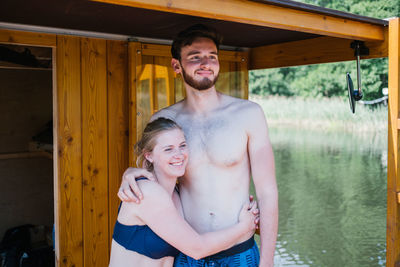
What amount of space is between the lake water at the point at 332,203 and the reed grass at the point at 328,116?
1023 mm

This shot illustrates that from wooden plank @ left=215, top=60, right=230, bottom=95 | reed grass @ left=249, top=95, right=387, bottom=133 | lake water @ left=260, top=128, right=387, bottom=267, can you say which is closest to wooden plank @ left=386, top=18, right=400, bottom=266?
wooden plank @ left=215, top=60, right=230, bottom=95

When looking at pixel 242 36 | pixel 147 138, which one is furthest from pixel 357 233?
pixel 147 138

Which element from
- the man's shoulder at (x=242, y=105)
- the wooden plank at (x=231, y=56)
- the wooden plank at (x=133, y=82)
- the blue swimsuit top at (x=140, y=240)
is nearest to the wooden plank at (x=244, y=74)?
the wooden plank at (x=231, y=56)

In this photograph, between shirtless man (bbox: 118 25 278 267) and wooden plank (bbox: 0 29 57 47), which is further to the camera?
wooden plank (bbox: 0 29 57 47)

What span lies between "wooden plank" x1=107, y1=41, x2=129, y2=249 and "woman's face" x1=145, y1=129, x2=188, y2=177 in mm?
1274

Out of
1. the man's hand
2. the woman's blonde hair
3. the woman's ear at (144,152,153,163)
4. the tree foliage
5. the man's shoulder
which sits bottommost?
the man's hand

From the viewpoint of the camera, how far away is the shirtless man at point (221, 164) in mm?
2254

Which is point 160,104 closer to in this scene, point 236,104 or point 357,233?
point 236,104

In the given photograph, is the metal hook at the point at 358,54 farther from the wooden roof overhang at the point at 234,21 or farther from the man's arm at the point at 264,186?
the man's arm at the point at 264,186

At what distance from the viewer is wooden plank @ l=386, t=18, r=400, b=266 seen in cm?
276

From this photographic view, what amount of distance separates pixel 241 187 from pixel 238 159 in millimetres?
161

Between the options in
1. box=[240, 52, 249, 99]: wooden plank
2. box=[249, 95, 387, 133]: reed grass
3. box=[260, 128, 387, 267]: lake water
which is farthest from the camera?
box=[249, 95, 387, 133]: reed grass

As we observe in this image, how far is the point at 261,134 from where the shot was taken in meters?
2.30

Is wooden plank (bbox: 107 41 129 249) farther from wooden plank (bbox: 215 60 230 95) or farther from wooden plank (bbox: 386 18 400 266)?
wooden plank (bbox: 386 18 400 266)
